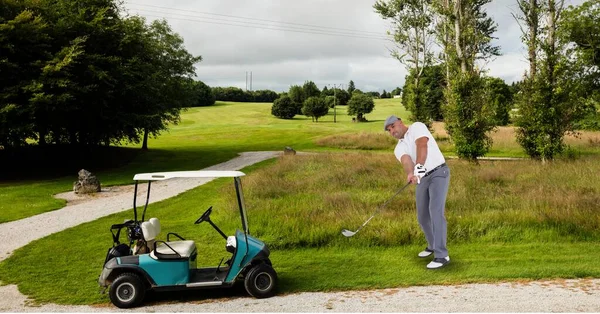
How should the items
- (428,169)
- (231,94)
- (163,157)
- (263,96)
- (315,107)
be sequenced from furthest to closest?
(263,96)
(231,94)
(315,107)
(163,157)
(428,169)

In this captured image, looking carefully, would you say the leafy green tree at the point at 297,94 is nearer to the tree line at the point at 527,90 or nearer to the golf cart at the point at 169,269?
the tree line at the point at 527,90

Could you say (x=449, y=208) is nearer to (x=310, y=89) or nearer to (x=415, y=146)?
(x=415, y=146)

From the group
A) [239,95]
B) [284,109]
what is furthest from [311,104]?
[239,95]

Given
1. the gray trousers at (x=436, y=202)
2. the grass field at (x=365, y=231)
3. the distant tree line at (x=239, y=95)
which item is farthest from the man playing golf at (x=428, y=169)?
the distant tree line at (x=239, y=95)

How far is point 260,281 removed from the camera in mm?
7793

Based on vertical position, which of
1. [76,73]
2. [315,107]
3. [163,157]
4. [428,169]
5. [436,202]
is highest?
[76,73]

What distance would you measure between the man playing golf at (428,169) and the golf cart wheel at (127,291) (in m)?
4.72

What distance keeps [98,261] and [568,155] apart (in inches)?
1023

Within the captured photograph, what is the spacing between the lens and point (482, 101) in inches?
1162

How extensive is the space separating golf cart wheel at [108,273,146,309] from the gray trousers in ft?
16.6

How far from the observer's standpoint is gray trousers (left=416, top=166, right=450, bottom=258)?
28.2 ft

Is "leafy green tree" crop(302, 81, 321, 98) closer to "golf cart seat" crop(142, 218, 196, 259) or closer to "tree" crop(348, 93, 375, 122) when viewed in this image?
"tree" crop(348, 93, 375, 122)

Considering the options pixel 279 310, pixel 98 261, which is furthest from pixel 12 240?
pixel 279 310

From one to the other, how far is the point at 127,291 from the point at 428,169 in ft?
17.7
